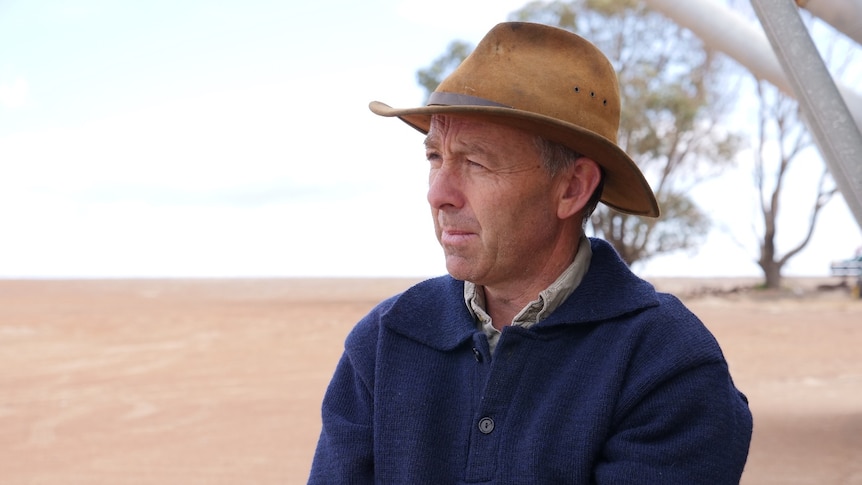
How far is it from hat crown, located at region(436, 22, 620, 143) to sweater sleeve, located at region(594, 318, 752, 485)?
557 mm

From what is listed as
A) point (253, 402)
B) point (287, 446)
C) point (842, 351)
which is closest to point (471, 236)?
point (287, 446)

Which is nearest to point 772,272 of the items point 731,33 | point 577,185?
point 731,33

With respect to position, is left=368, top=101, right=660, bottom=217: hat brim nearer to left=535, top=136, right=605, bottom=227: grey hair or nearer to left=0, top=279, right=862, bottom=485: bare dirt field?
left=535, top=136, right=605, bottom=227: grey hair

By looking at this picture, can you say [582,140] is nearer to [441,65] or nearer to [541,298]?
[541,298]

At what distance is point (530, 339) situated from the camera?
1.92 m

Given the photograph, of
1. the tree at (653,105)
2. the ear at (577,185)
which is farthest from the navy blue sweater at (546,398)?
A: the tree at (653,105)

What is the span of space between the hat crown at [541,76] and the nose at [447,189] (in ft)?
0.57

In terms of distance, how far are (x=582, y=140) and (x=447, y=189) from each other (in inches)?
12.3

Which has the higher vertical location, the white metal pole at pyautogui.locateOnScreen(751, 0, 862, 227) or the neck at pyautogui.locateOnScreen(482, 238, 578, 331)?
the white metal pole at pyautogui.locateOnScreen(751, 0, 862, 227)

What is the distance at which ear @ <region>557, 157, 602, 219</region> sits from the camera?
1993 mm

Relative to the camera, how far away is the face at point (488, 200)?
75.2 inches

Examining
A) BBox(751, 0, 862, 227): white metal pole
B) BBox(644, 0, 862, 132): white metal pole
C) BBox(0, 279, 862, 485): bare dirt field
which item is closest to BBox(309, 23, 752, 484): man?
BBox(751, 0, 862, 227): white metal pole

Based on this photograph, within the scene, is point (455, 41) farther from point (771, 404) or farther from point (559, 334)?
point (559, 334)

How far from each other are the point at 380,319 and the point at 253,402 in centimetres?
701
